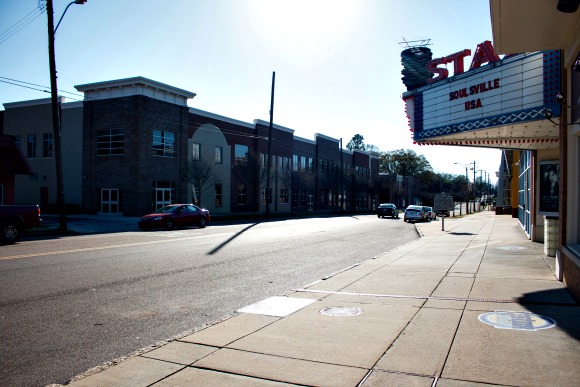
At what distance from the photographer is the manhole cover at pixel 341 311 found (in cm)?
687

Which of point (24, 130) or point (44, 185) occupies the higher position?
point (24, 130)

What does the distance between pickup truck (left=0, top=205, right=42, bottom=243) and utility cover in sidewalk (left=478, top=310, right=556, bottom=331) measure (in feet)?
53.4

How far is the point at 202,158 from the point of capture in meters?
41.2

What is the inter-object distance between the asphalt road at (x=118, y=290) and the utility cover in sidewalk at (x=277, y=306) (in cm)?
40

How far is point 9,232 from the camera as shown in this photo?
1691 cm

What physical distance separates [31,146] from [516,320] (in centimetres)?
4268

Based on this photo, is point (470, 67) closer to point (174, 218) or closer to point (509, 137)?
point (509, 137)

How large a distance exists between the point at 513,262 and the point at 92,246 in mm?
12887

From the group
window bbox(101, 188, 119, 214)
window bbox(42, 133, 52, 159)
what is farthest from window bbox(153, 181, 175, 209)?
window bbox(42, 133, 52, 159)

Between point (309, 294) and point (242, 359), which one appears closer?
point (242, 359)

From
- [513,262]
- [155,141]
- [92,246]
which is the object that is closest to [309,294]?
[513,262]

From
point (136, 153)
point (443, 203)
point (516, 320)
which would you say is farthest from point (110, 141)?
point (516, 320)

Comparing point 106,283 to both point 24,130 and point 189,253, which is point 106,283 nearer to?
point 189,253

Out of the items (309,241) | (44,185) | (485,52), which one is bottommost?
(309,241)
